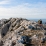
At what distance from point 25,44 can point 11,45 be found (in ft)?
17.8

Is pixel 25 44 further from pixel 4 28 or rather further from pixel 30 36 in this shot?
pixel 4 28

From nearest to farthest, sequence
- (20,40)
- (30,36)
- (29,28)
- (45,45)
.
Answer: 1. (45,45)
2. (20,40)
3. (30,36)
4. (29,28)

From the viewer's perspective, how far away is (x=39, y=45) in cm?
4634

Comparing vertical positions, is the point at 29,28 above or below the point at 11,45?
above

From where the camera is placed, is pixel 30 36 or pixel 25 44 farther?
pixel 30 36

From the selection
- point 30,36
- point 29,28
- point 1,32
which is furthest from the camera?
point 1,32

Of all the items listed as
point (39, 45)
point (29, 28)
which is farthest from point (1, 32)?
point (39, 45)

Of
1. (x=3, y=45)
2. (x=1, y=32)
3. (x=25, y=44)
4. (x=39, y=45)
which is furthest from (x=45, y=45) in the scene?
(x=1, y=32)

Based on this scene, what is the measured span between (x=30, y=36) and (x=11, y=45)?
7421 millimetres

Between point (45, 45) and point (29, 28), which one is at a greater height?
point (29, 28)

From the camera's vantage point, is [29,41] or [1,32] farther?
[1,32]

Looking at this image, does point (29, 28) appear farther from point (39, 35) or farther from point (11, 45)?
point (11, 45)

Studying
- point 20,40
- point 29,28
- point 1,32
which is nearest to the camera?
point 20,40

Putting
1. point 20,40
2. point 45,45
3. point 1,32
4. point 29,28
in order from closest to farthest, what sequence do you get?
point 45,45, point 20,40, point 29,28, point 1,32
